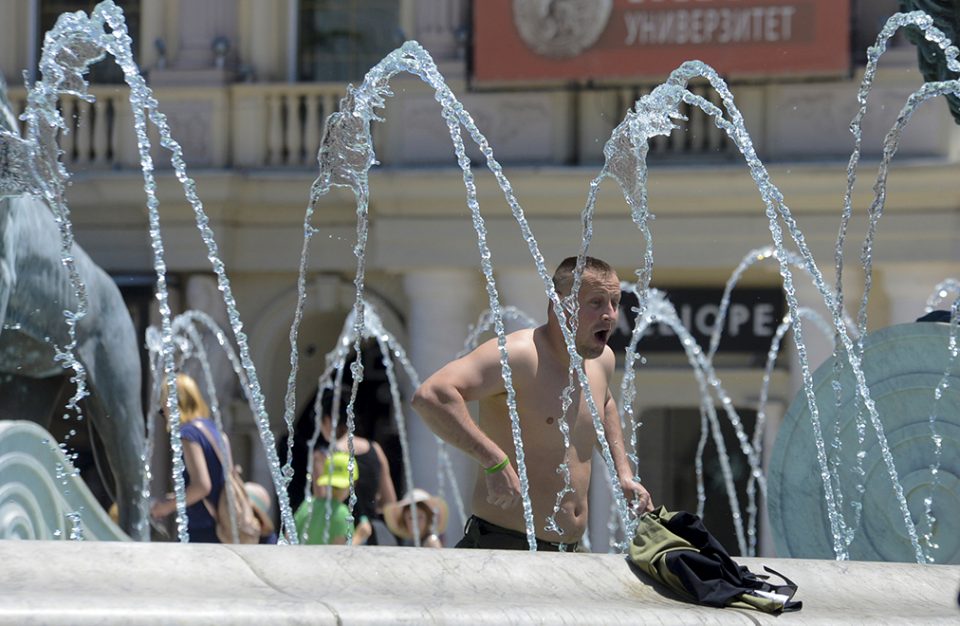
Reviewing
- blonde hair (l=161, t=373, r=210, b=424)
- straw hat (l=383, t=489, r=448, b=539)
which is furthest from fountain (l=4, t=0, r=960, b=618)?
straw hat (l=383, t=489, r=448, b=539)

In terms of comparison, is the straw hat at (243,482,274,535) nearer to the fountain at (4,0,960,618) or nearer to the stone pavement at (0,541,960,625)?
the fountain at (4,0,960,618)

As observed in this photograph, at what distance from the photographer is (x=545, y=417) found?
5.03 m

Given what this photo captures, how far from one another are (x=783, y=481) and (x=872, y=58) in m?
2.18

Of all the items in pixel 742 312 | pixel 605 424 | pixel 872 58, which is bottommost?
pixel 742 312

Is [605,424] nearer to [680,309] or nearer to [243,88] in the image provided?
[680,309]

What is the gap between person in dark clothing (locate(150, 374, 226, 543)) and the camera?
784cm

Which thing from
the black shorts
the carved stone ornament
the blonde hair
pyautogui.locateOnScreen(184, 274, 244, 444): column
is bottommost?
pyautogui.locateOnScreen(184, 274, 244, 444): column

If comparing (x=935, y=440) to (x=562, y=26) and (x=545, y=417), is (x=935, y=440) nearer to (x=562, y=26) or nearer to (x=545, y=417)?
(x=545, y=417)

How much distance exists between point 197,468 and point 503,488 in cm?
334

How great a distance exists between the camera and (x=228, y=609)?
339cm

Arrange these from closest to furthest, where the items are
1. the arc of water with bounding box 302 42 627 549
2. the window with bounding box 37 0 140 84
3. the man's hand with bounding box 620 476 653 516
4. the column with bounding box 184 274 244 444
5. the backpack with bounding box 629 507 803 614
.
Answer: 1. the backpack with bounding box 629 507 803 614
2. the man's hand with bounding box 620 476 653 516
3. the arc of water with bounding box 302 42 627 549
4. the column with bounding box 184 274 244 444
5. the window with bounding box 37 0 140 84

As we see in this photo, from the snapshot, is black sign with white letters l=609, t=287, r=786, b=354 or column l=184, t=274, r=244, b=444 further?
column l=184, t=274, r=244, b=444

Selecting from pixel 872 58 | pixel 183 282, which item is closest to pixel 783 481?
pixel 872 58

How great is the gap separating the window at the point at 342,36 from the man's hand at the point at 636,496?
11.6m
